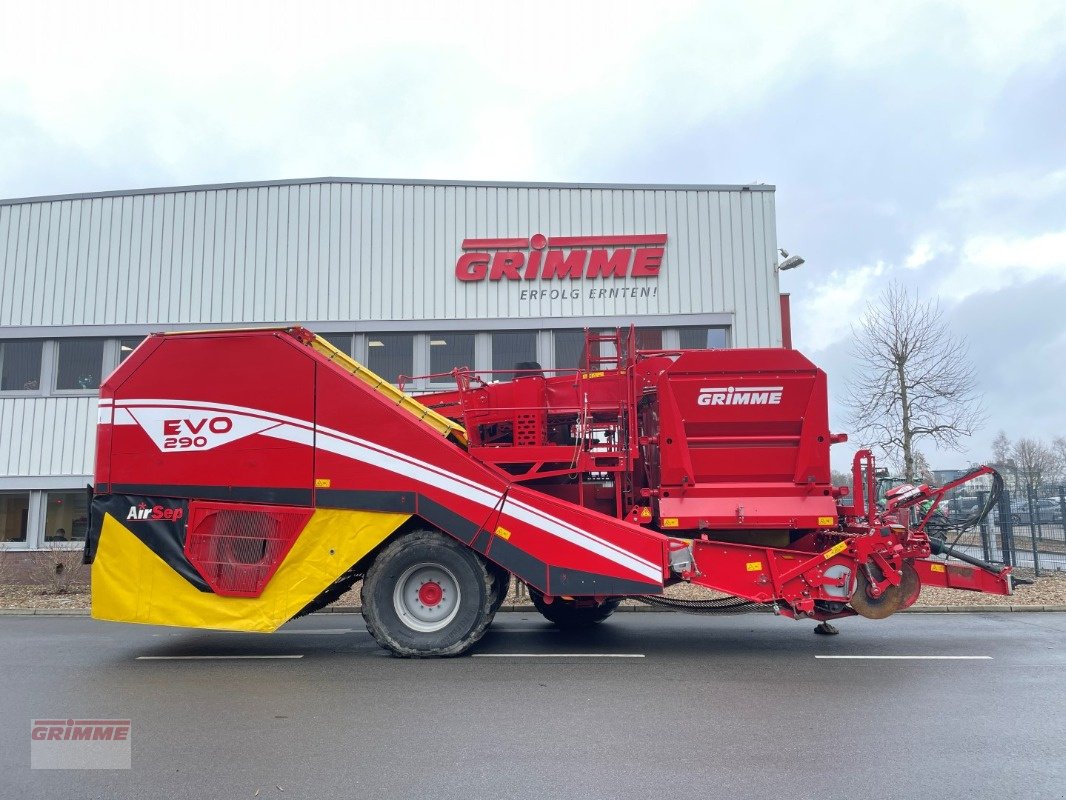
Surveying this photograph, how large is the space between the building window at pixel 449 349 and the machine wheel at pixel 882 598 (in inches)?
395

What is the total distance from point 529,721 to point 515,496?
2600 mm

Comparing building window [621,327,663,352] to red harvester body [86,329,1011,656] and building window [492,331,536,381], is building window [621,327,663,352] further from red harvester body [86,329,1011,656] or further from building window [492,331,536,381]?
red harvester body [86,329,1011,656]

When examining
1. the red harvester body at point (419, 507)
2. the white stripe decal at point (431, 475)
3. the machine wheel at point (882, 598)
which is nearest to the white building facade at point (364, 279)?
the red harvester body at point (419, 507)

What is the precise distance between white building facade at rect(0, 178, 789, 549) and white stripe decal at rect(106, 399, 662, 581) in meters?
8.16

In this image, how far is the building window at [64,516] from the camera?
1583 centimetres

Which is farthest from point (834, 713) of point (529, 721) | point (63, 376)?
point (63, 376)

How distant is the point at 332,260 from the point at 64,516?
7.60 metres

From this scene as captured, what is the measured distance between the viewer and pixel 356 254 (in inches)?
638

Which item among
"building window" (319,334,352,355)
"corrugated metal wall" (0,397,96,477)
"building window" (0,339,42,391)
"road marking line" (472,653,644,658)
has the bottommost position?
"road marking line" (472,653,644,658)

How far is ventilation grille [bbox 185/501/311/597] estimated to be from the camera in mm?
7582

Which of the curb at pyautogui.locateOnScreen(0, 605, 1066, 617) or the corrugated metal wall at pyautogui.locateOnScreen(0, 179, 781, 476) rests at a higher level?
the corrugated metal wall at pyautogui.locateOnScreen(0, 179, 781, 476)

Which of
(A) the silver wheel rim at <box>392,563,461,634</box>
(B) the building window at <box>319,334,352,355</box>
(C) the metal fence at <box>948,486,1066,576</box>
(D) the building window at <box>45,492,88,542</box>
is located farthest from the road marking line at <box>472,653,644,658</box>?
(D) the building window at <box>45,492,88,542</box>

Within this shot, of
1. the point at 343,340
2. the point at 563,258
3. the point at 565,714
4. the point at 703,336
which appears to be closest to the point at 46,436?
the point at 343,340

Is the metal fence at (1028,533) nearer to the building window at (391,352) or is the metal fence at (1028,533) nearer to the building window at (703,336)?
the building window at (703,336)
